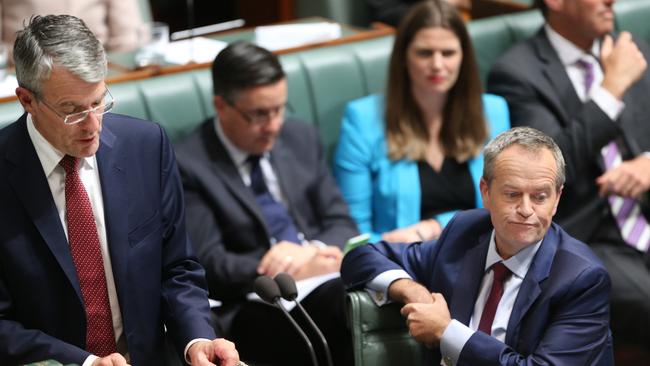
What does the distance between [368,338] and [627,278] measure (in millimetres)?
1200

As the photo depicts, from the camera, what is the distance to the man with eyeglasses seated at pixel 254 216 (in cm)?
316

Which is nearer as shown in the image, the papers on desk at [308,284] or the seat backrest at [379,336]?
the seat backrest at [379,336]

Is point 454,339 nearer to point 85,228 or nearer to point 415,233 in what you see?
point 85,228

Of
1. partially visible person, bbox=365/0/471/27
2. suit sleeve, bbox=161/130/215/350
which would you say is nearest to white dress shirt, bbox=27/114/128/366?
suit sleeve, bbox=161/130/215/350

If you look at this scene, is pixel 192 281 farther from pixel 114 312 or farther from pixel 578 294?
pixel 578 294

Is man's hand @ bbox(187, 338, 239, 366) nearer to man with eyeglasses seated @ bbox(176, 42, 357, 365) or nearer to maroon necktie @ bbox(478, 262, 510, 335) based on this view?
maroon necktie @ bbox(478, 262, 510, 335)

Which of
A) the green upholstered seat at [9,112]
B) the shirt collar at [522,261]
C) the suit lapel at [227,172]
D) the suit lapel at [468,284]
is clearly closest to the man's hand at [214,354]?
the suit lapel at [468,284]

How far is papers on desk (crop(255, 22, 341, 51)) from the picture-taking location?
3945mm

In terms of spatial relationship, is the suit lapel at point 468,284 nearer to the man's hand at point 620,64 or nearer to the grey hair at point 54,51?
the grey hair at point 54,51

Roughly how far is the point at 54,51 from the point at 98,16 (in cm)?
208

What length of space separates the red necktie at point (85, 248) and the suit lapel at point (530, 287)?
870mm

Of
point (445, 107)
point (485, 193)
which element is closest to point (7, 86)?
point (445, 107)

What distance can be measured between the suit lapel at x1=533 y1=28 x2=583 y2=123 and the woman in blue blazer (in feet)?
0.79

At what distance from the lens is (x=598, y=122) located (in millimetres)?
3494
